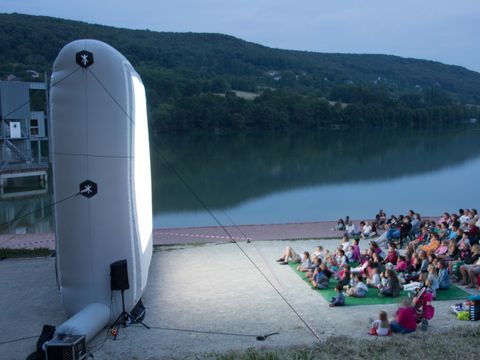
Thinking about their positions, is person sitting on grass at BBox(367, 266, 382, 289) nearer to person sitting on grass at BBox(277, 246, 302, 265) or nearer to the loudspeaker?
person sitting on grass at BBox(277, 246, 302, 265)

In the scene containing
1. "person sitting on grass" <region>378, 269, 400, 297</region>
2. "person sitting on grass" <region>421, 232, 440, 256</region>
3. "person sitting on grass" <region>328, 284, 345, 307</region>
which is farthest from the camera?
"person sitting on grass" <region>421, 232, 440, 256</region>

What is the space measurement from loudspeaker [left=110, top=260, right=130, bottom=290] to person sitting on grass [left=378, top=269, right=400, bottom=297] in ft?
15.7

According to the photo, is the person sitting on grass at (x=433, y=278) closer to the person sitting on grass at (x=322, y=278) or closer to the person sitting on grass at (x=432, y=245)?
the person sitting on grass at (x=322, y=278)

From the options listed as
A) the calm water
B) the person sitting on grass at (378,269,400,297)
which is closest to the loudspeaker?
the person sitting on grass at (378,269,400,297)

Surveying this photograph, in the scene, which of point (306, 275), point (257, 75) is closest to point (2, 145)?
point (306, 275)

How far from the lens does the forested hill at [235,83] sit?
77062 mm

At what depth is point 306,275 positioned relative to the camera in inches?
481

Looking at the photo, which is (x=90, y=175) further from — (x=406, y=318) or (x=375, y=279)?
(x=375, y=279)

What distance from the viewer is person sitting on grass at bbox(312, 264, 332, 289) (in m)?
11.4

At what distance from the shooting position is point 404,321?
28.1 feet

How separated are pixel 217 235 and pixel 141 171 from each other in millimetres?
7932

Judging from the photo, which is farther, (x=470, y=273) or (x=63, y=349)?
(x=470, y=273)

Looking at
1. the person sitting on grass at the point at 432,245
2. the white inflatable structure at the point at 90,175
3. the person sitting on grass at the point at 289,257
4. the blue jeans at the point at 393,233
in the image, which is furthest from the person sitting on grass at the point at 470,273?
the white inflatable structure at the point at 90,175

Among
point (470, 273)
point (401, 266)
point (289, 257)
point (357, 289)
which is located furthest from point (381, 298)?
point (289, 257)
